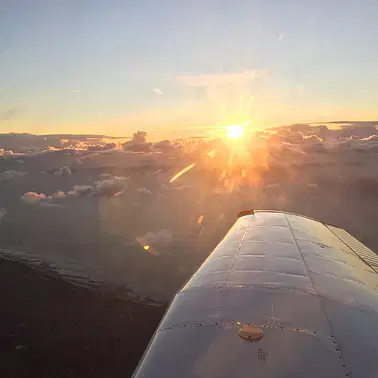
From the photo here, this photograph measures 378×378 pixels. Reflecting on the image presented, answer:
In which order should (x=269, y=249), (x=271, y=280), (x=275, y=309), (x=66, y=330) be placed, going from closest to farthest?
(x=275, y=309)
(x=271, y=280)
(x=269, y=249)
(x=66, y=330)

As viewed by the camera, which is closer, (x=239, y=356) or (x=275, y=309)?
(x=239, y=356)

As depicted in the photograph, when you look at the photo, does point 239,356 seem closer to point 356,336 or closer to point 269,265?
point 356,336

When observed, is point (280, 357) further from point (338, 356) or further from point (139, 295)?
point (139, 295)

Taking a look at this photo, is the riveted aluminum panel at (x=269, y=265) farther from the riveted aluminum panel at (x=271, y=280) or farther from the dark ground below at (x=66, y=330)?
the dark ground below at (x=66, y=330)

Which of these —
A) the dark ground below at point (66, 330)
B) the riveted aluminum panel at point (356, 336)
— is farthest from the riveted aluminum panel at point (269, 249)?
the dark ground below at point (66, 330)

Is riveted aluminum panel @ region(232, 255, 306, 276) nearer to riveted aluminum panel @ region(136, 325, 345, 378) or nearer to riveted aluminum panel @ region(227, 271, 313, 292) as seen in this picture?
riveted aluminum panel @ region(227, 271, 313, 292)

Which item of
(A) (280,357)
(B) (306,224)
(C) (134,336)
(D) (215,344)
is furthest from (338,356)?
(C) (134,336)

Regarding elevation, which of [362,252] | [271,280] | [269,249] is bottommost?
[362,252]

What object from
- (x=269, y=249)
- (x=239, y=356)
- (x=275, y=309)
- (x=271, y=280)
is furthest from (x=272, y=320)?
(x=269, y=249)
